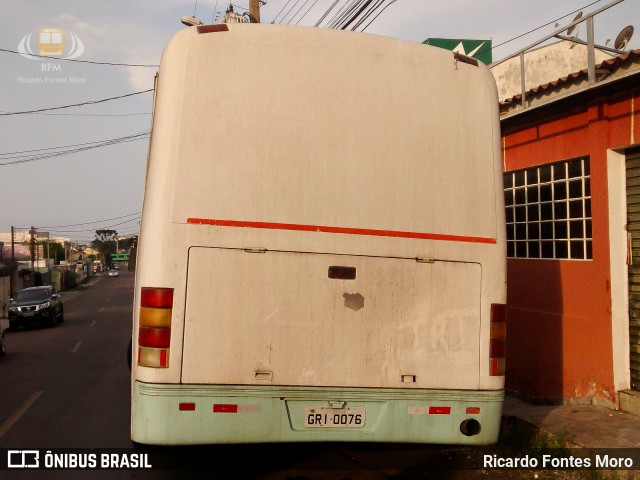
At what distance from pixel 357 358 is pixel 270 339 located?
2.11 feet

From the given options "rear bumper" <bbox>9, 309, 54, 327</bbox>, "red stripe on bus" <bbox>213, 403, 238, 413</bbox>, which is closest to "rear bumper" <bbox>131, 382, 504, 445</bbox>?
"red stripe on bus" <bbox>213, 403, 238, 413</bbox>

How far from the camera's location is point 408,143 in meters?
4.73

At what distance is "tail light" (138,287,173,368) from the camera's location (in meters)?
4.20

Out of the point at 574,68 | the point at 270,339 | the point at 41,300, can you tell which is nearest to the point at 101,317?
the point at 41,300

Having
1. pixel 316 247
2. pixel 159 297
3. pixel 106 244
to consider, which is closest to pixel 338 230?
pixel 316 247

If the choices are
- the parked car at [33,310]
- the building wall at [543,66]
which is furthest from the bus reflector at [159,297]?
the parked car at [33,310]

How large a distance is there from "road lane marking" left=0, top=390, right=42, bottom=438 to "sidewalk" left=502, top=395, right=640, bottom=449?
588cm

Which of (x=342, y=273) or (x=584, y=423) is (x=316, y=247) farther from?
(x=584, y=423)

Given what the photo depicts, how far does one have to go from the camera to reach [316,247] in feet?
14.6

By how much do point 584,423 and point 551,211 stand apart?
3.00m

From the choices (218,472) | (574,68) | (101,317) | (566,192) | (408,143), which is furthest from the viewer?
(101,317)

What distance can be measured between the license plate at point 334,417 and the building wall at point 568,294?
4212 millimetres

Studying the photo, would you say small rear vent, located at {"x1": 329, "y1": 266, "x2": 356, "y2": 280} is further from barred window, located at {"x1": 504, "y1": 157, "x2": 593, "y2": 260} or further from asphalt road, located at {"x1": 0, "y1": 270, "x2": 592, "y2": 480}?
barred window, located at {"x1": 504, "y1": 157, "x2": 593, "y2": 260}

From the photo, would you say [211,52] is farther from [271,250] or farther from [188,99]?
[271,250]
